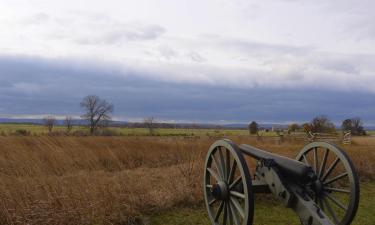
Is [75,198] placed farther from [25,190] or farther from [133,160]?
[133,160]

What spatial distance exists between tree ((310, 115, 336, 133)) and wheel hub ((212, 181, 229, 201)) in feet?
139

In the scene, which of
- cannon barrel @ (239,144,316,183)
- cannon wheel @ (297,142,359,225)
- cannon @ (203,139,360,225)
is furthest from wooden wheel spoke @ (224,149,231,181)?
cannon wheel @ (297,142,359,225)

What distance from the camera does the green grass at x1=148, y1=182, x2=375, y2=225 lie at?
8.34 meters

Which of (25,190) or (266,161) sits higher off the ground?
(266,161)

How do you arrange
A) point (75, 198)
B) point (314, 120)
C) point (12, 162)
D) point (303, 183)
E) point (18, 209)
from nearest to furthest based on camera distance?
point (303, 183) < point (18, 209) < point (75, 198) < point (12, 162) < point (314, 120)

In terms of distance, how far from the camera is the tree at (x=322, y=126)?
47.5 meters

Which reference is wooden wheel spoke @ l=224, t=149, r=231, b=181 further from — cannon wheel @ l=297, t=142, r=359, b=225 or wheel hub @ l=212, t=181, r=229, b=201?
cannon wheel @ l=297, t=142, r=359, b=225

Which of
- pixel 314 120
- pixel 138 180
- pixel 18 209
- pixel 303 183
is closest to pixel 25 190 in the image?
pixel 18 209

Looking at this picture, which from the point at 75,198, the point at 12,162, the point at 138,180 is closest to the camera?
the point at 75,198

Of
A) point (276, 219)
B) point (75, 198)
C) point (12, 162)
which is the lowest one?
point (276, 219)

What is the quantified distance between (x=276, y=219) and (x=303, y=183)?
9.30ft

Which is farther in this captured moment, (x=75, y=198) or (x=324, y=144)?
(x=75, y=198)

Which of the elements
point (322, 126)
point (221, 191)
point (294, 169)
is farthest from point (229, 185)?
point (322, 126)

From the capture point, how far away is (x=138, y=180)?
9945 mm
